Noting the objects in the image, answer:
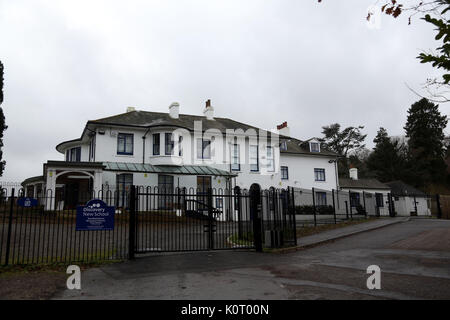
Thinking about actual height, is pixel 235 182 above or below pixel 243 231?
above

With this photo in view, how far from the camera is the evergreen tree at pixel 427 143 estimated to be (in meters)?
50.6

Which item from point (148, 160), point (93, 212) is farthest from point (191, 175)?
point (93, 212)

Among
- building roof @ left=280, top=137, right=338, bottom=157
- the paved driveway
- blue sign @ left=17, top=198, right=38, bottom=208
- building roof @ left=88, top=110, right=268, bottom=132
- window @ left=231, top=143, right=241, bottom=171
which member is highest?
building roof @ left=88, top=110, right=268, bottom=132

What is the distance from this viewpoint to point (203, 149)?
98.1ft

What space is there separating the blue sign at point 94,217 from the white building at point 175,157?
46.8 ft

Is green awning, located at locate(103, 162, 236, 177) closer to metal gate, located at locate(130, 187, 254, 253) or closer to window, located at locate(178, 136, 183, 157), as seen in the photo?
window, located at locate(178, 136, 183, 157)

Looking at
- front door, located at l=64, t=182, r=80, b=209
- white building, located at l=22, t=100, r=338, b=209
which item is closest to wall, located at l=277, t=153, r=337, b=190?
white building, located at l=22, t=100, r=338, b=209

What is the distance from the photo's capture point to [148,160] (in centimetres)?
2792

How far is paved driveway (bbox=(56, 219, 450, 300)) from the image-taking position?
5.75m

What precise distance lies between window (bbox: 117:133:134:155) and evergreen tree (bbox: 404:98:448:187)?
4472 centimetres
